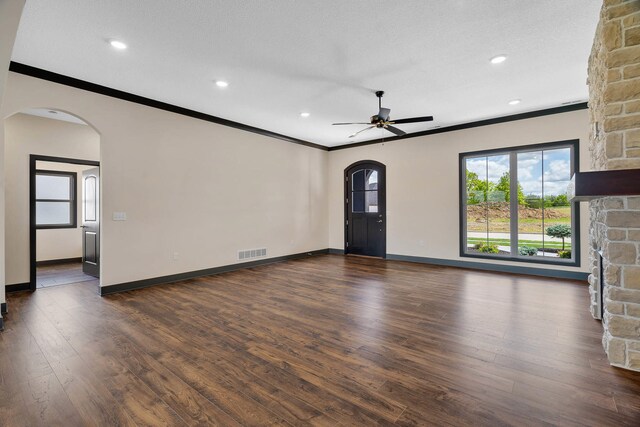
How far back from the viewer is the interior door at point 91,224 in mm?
5367

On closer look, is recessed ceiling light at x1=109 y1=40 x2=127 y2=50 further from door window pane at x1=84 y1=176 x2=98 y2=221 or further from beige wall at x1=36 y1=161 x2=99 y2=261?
beige wall at x1=36 y1=161 x2=99 y2=261

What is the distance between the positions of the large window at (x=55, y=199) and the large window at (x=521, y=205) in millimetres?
8833

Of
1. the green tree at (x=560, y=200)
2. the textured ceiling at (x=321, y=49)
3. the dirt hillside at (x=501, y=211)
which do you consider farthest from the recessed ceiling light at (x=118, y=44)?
the green tree at (x=560, y=200)

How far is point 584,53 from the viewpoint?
346cm

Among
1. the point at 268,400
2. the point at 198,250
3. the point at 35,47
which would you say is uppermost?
the point at 35,47

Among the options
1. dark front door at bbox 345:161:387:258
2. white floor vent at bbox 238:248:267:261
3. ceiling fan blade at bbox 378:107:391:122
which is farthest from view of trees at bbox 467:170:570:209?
white floor vent at bbox 238:248:267:261

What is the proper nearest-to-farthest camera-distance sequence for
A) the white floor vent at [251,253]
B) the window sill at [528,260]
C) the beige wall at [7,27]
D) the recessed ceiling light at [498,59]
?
the beige wall at [7,27] → the recessed ceiling light at [498,59] → the window sill at [528,260] → the white floor vent at [251,253]

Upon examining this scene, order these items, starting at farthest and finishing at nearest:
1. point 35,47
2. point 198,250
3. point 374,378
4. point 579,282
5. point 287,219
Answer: point 287,219 < point 198,250 < point 579,282 < point 35,47 < point 374,378

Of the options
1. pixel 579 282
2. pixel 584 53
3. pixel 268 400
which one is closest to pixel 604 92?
pixel 584 53

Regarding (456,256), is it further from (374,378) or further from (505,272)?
(374,378)

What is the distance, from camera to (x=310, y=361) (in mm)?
2447

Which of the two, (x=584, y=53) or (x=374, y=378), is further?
(x=584, y=53)

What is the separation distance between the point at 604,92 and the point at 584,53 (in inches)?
63.5

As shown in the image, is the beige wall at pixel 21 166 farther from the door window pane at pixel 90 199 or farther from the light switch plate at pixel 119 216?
the light switch plate at pixel 119 216
